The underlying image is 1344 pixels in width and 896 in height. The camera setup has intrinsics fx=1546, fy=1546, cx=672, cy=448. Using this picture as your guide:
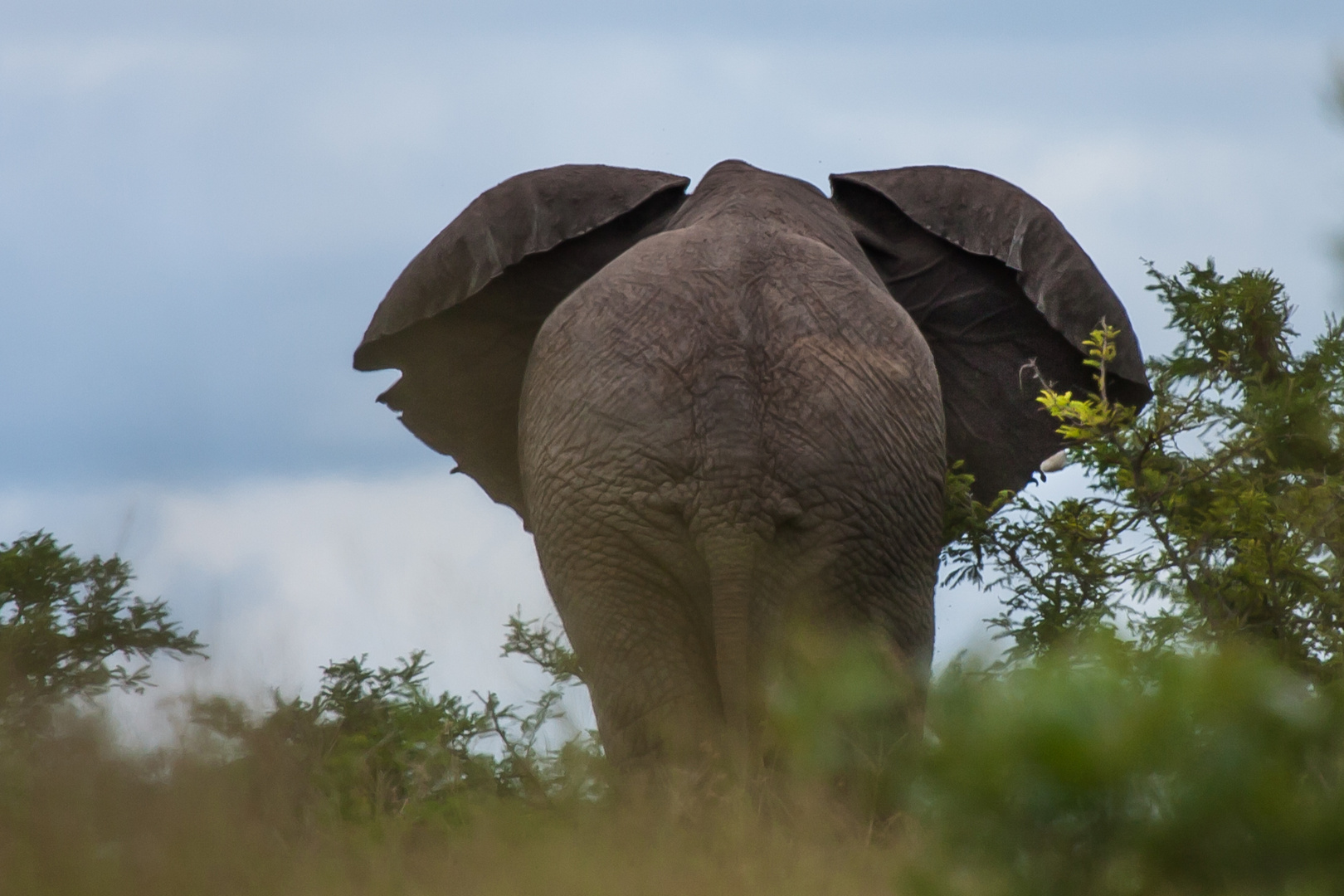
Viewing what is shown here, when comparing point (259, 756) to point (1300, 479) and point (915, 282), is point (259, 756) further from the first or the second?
point (1300, 479)

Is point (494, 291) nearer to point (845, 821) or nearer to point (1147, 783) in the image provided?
point (845, 821)

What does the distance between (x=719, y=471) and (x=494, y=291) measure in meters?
1.64

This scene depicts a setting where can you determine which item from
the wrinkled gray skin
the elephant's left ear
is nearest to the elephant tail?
the wrinkled gray skin

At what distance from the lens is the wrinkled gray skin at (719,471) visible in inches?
148

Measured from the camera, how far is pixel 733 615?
376 centimetres

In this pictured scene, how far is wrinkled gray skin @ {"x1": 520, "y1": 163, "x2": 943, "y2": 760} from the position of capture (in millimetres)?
3748

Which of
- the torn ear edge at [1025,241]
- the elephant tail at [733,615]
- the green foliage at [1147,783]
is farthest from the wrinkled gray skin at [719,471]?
the green foliage at [1147,783]

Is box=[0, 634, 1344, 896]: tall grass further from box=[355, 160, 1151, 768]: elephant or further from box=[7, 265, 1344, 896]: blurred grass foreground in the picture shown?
box=[355, 160, 1151, 768]: elephant

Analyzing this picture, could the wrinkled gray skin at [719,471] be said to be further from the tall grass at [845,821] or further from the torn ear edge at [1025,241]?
the torn ear edge at [1025,241]

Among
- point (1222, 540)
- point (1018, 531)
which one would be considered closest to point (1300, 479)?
point (1222, 540)

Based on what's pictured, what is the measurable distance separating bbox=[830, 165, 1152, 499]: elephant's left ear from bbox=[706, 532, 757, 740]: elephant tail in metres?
1.92

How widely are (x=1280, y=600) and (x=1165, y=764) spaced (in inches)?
136

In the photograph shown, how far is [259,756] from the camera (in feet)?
9.03

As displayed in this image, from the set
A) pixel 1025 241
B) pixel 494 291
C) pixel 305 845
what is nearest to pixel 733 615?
pixel 305 845
